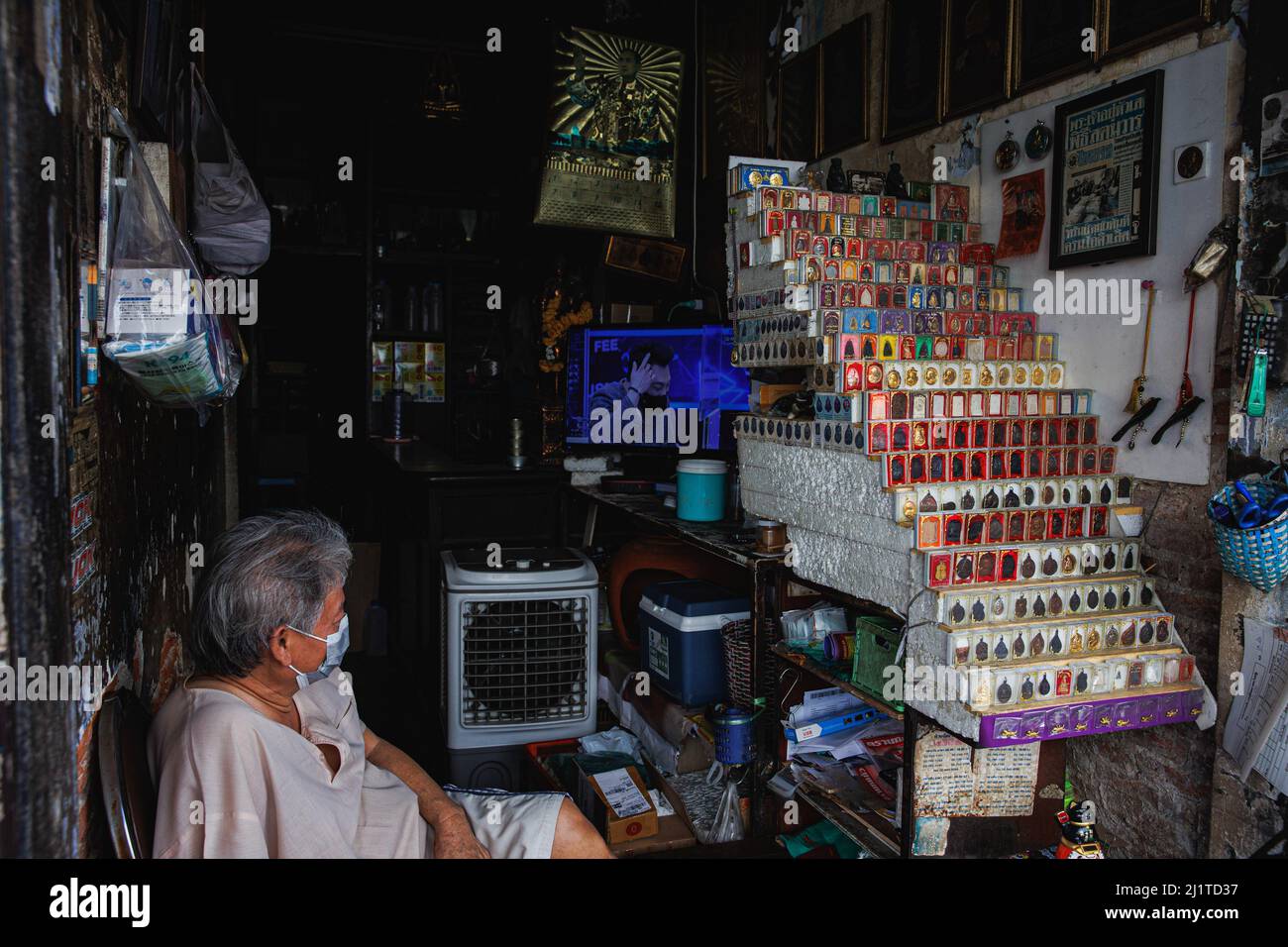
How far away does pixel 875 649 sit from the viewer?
A: 2266 mm

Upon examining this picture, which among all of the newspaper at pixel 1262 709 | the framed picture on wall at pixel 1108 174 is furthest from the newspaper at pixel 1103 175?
the newspaper at pixel 1262 709

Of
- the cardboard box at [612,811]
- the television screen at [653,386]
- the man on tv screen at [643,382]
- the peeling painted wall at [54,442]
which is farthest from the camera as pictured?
the man on tv screen at [643,382]

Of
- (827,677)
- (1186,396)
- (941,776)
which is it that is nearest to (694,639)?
(827,677)

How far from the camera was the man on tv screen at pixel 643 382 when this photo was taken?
4027mm

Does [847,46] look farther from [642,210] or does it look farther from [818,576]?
[818,576]

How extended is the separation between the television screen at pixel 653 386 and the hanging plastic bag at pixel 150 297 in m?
2.39

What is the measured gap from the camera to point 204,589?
5.51ft

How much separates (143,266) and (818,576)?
5.69ft

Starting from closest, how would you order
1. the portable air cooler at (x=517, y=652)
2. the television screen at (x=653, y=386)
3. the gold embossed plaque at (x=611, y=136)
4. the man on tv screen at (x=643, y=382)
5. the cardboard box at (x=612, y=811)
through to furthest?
the cardboard box at (x=612, y=811) → the portable air cooler at (x=517, y=652) → the television screen at (x=653, y=386) → the man on tv screen at (x=643, y=382) → the gold embossed plaque at (x=611, y=136)

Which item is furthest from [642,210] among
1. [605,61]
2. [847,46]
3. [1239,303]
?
[1239,303]

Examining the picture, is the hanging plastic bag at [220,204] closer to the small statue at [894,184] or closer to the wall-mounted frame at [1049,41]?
the small statue at [894,184]

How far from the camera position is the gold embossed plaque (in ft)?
14.2

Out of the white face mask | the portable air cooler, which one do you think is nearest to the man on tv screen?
the portable air cooler

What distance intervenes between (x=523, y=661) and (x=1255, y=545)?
2311 millimetres
